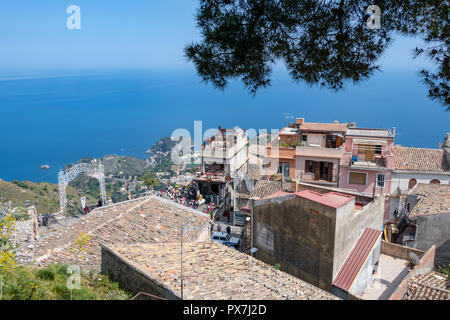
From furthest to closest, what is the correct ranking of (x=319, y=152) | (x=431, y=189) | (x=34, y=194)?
1. (x=34, y=194)
2. (x=319, y=152)
3. (x=431, y=189)

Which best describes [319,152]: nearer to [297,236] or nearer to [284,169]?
[284,169]

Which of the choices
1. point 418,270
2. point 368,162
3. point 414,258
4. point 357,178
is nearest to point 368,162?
point 368,162

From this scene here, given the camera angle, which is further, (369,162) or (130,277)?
(369,162)

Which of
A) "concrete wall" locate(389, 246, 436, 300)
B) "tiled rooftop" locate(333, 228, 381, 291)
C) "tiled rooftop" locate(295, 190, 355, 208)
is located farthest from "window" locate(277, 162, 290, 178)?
"tiled rooftop" locate(295, 190, 355, 208)

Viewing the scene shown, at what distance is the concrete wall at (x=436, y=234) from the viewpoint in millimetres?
14156

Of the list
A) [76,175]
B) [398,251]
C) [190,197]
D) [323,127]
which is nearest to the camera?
[398,251]

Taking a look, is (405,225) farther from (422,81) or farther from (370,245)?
(422,81)

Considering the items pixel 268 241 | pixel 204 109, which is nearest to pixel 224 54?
pixel 268 241

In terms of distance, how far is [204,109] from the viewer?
650 ft

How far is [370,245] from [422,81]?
18.2ft

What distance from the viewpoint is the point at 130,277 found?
7754 millimetres

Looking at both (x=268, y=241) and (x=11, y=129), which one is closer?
(x=268, y=241)

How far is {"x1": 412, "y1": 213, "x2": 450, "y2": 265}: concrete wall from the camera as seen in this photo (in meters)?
14.2

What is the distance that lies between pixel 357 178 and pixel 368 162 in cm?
122
